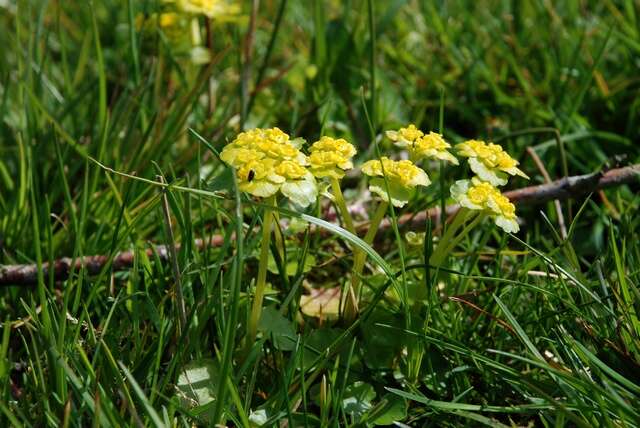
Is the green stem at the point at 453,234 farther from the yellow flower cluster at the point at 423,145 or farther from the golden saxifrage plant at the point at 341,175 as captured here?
the yellow flower cluster at the point at 423,145

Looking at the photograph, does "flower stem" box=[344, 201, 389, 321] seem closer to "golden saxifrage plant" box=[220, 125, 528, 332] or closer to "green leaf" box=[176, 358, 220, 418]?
"golden saxifrage plant" box=[220, 125, 528, 332]

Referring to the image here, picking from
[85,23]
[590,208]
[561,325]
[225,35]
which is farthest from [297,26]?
[561,325]

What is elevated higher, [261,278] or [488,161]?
[488,161]

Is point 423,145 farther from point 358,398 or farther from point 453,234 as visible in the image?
point 358,398

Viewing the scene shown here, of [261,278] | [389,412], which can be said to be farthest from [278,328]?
[389,412]

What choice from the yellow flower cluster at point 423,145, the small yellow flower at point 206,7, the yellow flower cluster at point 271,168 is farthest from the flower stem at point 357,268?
the small yellow flower at point 206,7

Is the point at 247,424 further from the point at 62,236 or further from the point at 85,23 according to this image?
the point at 85,23
